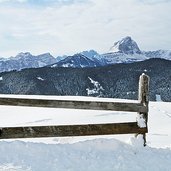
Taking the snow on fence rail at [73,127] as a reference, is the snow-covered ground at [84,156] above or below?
below

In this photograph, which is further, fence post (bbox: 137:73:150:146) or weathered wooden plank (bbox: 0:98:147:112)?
fence post (bbox: 137:73:150:146)

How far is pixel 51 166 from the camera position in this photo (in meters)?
8.30

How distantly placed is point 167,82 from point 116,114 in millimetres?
174023

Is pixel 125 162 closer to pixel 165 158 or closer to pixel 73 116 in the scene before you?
pixel 165 158

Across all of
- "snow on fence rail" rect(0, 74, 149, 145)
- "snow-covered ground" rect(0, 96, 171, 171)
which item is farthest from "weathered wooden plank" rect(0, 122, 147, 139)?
"snow-covered ground" rect(0, 96, 171, 171)

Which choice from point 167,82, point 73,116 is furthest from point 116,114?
point 167,82

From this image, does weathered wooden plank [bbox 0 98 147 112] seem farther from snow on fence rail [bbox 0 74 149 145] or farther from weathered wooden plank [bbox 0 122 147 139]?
weathered wooden plank [bbox 0 122 147 139]

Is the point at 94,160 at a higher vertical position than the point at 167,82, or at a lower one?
higher

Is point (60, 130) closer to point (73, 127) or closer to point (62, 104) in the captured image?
point (73, 127)

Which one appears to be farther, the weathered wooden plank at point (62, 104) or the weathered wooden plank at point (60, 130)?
the weathered wooden plank at point (62, 104)

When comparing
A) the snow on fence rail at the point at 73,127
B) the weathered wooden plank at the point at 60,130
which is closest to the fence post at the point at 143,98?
the snow on fence rail at the point at 73,127

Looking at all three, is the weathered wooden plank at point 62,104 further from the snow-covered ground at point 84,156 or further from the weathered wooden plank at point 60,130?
the snow-covered ground at point 84,156

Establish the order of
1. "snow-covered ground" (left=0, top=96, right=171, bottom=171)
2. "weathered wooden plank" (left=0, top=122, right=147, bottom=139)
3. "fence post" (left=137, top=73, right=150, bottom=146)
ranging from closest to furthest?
1. "snow-covered ground" (left=0, top=96, right=171, bottom=171)
2. "weathered wooden plank" (left=0, top=122, right=147, bottom=139)
3. "fence post" (left=137, top=73, right=150, bottom=146)

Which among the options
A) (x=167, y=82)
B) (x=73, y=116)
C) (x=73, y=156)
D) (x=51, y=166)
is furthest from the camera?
(x=167, y=82)
